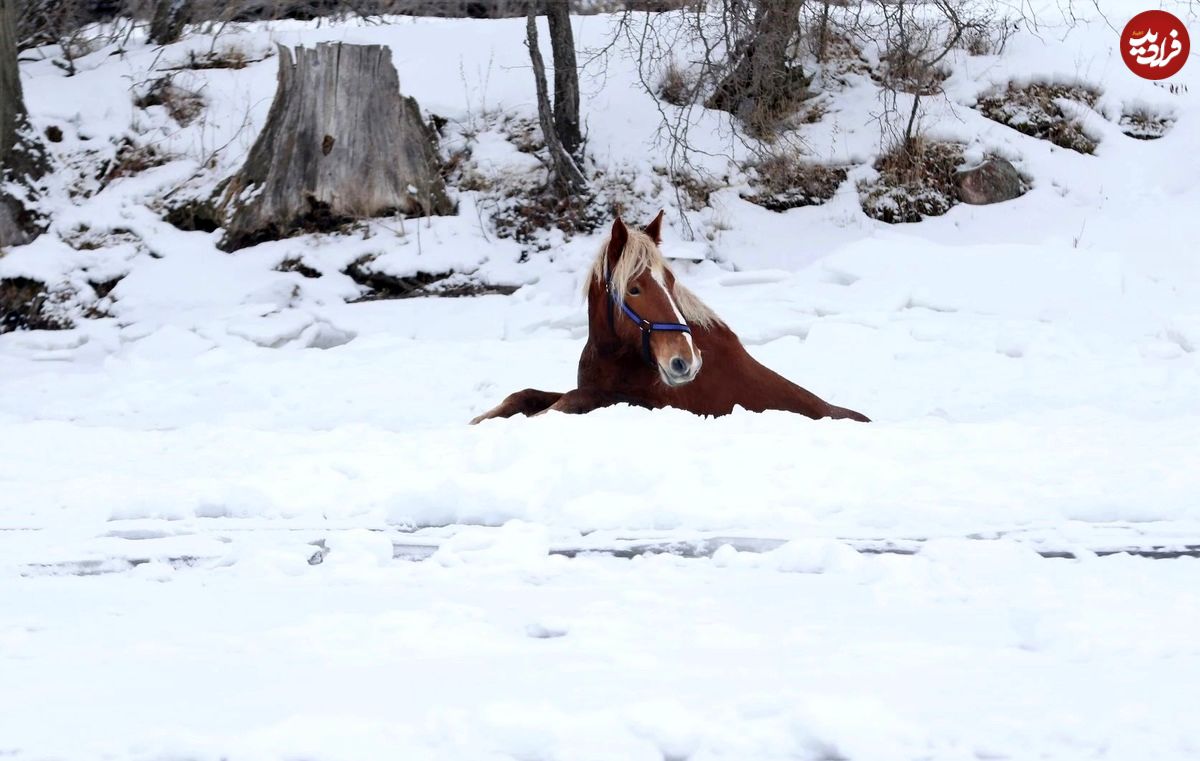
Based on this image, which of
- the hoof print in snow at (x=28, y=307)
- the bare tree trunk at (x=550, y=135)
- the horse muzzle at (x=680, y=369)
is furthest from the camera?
the bare tree trunk at (x=550, y=135)

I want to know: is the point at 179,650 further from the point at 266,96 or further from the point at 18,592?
the point at 266,96

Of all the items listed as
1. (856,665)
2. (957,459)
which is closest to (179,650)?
(856,665)

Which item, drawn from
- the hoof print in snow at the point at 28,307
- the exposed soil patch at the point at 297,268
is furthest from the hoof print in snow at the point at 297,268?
the hoof print in snow at the point at 28,307

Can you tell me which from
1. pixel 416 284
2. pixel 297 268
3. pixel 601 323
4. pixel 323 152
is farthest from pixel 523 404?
pixel 323 152

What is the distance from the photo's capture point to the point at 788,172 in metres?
12.0

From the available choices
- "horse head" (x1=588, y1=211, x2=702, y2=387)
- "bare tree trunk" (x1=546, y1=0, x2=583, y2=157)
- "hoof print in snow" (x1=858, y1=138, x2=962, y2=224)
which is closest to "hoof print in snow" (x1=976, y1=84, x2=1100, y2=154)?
"hoof print in snow" (x1=858, y1=138, x2=962, y2=224)

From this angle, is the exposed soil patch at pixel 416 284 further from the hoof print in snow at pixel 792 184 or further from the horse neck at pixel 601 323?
the horse neck at pixel 601 323

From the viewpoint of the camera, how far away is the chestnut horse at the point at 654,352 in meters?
5.38

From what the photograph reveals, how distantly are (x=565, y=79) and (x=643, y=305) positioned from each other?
6863mm

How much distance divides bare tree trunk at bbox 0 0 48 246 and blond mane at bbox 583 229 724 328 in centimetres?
750

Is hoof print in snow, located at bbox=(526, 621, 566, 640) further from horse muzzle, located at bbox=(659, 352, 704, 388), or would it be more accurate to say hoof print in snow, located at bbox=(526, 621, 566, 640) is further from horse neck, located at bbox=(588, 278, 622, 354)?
horse neck, located at bbox=(588, 278, 622, 354)

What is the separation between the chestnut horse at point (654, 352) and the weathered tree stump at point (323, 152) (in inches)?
227

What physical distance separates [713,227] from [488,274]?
2.36 meters

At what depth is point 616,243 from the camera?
5566mm
